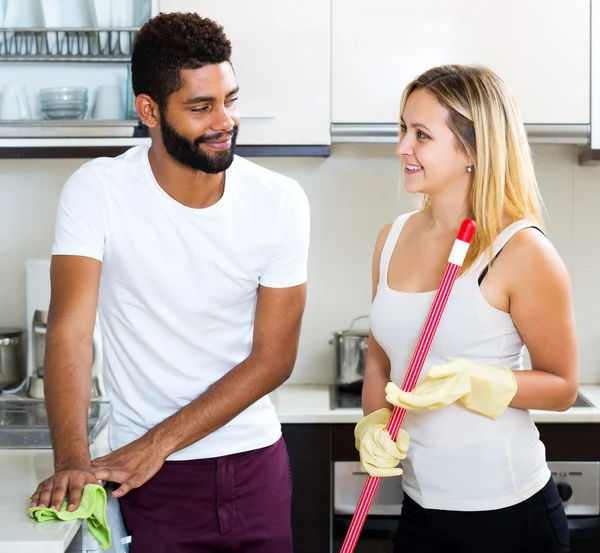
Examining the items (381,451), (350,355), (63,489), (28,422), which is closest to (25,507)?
(63,489)

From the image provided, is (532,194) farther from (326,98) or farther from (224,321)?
(326,98)

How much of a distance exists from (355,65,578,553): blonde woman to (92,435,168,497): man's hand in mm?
343

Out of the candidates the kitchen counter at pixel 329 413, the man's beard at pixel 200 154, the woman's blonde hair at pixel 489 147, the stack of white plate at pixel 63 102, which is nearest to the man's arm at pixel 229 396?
the man's beard at pixel 200 154

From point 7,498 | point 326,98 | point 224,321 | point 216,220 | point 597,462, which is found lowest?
point 597,462

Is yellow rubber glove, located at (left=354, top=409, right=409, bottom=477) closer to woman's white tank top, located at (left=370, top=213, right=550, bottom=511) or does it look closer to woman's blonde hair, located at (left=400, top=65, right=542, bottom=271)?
woman's white tank top, located at (left=370, top=213, right=550, bottom=511)

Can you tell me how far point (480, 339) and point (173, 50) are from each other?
0.70 meters

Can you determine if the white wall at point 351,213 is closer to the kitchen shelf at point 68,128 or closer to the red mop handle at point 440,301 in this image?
the kitchen shelf at point 68,128

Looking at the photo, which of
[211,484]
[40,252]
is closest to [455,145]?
[211,484]

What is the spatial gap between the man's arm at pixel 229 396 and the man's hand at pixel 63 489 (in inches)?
1.9

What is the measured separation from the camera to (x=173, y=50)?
4.98ft

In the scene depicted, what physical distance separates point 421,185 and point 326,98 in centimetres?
81

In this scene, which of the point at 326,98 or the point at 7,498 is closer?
the point at 7,498

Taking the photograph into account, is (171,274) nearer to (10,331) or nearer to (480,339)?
(480,339)

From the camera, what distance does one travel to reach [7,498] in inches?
55.9
